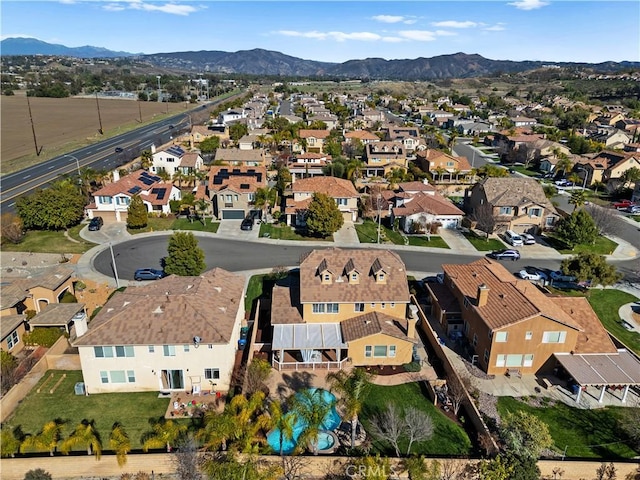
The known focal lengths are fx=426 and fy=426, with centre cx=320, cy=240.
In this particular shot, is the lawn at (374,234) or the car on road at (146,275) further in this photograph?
the lawn at (374,234)

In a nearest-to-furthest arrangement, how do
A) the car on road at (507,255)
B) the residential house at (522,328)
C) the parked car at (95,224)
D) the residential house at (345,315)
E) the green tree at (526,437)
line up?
the green tree at (526,437) → the residential house at (522,328) → the residential house at (345,315) → the car on road at (507,255) → the parked car at (95,224)

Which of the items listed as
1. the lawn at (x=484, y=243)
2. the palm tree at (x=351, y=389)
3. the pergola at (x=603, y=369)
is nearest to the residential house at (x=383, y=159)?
the lawn at (x=484, y=243)

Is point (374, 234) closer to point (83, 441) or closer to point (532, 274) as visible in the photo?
point (532, 274)

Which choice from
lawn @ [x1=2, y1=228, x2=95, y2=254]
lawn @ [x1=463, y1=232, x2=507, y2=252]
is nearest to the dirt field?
lawn @ [x1=2, y1=228, x2=95, y2=254]

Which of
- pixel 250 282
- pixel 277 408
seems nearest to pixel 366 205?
pixel 250 282

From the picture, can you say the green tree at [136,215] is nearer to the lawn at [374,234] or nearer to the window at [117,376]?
the lawn at [374,234]

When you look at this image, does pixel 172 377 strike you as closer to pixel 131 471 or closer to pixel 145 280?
pixel 131 471

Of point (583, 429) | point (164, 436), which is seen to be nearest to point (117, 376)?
point (164, 436)
